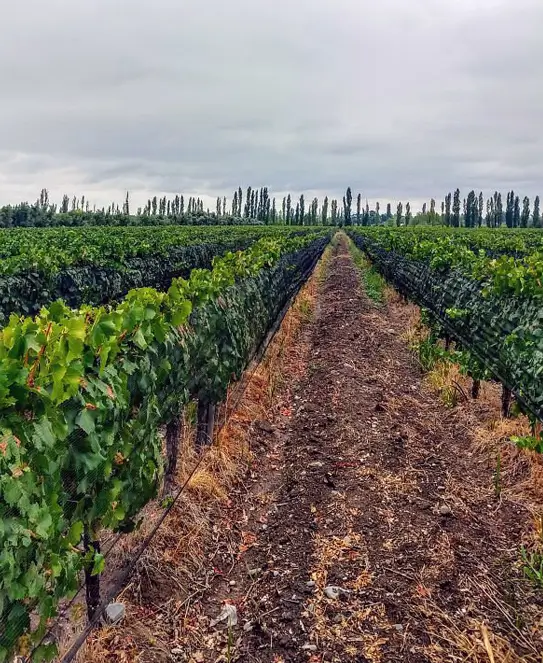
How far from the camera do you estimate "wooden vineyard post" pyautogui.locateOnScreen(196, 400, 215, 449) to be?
238 inches

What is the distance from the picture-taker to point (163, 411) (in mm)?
4504

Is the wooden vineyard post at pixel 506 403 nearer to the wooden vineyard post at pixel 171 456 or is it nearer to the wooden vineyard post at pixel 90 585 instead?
the wooden vineyard post at pixel 171 456

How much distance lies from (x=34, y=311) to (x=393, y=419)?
8.02 metres

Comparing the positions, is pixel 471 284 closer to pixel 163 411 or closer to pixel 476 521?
pixel 476 521

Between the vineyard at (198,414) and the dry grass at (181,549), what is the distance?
0.65ft

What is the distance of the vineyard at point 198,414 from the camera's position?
8.39 ft

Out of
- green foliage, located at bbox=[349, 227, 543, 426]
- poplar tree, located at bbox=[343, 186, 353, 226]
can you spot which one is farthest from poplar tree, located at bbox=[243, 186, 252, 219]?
green foliage, located at bbox=[349, 227, 543, 426]

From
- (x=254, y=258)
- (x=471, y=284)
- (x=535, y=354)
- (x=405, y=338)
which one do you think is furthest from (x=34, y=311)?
(x=535, y=354)

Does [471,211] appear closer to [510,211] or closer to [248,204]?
[510,211]

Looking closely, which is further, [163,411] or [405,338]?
[405,338]

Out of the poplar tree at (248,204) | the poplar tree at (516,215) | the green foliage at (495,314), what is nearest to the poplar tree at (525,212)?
the poplar tree at (516,215)

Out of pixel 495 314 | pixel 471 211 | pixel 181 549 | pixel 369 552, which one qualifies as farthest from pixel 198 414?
pixel 471 211

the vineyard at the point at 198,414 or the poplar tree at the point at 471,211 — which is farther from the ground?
the poplar tree at the point at 471,211

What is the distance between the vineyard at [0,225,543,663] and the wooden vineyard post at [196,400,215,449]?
0.08 ft
